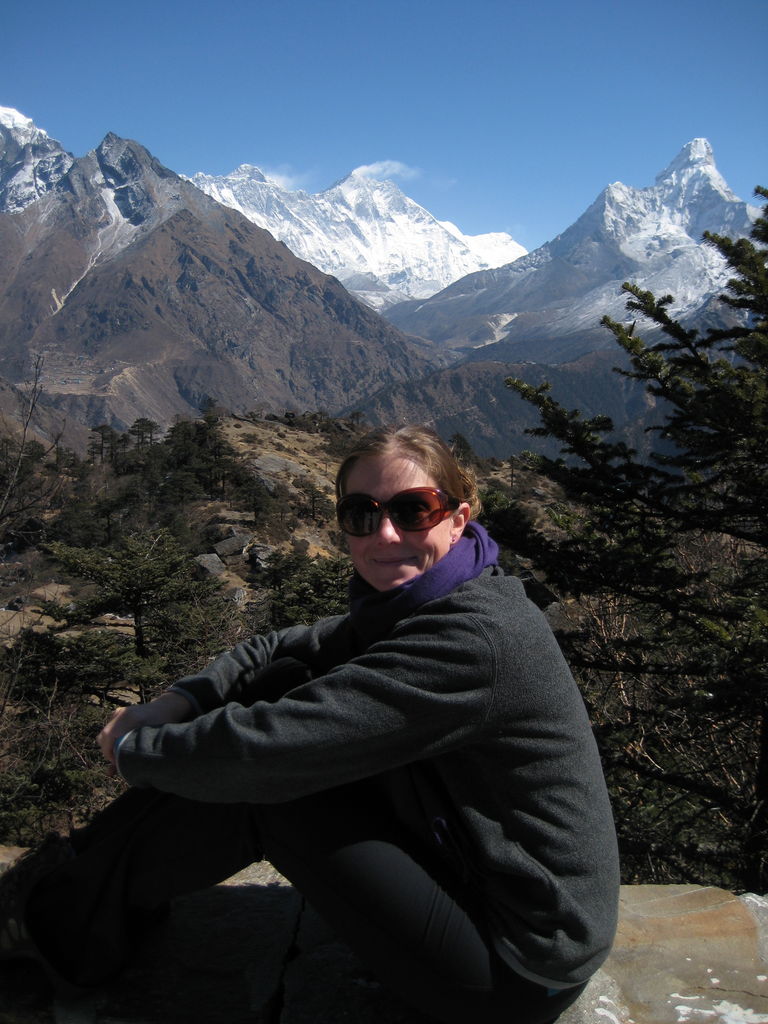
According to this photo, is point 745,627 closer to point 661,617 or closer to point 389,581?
point 661,617

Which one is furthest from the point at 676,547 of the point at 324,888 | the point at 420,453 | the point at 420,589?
the point at 324,888

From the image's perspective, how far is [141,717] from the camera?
83.3 inches

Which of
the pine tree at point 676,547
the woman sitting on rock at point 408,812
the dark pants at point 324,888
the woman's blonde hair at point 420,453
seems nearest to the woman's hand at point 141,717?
the woman sitting on rock at point 408,812

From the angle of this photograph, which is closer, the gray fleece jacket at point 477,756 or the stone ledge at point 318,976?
the gray fleece jacket at point 477,756

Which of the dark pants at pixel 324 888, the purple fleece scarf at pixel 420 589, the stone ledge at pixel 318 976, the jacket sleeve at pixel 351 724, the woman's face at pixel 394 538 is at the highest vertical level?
the woman's face at pixel 394 538

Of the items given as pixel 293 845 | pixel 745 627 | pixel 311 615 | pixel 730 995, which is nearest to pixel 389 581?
pixel 293 845

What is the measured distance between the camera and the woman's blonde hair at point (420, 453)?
2.11 metres

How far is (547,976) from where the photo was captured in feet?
5.80

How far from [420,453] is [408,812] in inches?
38.2

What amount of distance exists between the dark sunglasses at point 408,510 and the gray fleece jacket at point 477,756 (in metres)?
0.28

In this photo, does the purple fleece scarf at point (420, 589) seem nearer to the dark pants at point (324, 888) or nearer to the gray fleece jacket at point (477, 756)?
the gray fleece jacket at point (477, 756)

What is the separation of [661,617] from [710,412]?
2.09 meters

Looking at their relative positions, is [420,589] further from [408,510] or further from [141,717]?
[141,717]

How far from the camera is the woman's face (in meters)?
2.05
